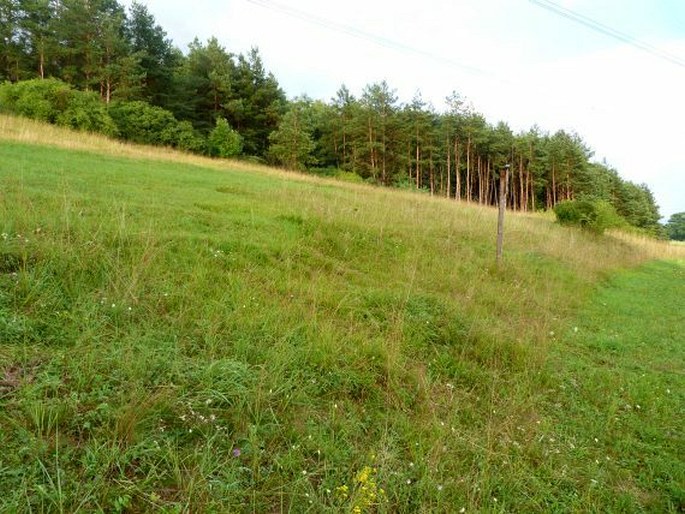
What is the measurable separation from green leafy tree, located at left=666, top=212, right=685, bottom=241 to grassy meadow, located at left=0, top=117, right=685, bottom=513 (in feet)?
430

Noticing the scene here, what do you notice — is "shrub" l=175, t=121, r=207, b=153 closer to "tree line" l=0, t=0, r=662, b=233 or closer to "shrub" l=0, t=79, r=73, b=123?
"tree line" l=0, t=0, r=662, b=233

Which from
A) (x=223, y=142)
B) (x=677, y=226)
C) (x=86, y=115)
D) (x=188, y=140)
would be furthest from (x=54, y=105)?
(x=677, y=226)

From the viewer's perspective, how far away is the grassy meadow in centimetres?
211

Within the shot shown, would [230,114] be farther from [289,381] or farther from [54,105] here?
[289,381]

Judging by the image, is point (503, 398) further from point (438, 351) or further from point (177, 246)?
point (177, 246)

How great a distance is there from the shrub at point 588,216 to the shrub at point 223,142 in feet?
69.2

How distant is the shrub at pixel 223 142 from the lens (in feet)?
90.1

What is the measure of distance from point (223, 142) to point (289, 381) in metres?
27.5

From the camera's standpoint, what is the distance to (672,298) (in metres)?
9.39

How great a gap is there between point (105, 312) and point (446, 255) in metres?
6.19

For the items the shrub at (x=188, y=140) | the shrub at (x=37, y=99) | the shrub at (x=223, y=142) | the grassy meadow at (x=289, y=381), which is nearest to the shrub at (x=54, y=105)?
the shrub at (x=37, y=99)

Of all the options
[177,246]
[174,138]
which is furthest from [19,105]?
[177,246]

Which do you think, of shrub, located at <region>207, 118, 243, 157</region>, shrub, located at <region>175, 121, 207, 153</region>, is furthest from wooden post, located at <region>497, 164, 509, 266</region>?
shrub, located at <region>175, 121, 207, 153</region>

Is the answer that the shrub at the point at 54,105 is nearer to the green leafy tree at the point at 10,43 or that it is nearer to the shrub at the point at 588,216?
the green leafy tree at the point at 10,43
